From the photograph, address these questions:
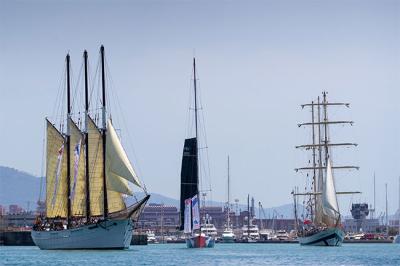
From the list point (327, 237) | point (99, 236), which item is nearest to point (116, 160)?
point (99, 236)

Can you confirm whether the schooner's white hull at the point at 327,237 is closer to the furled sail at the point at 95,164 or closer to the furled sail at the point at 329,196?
the furled sail at the point at 329,196

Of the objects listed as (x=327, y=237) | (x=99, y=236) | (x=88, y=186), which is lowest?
(x=99, y=236)

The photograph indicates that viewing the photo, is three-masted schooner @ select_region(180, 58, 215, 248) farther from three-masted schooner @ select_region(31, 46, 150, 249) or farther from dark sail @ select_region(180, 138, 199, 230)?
three-masted schooner @ select_region(31, 46, 150, 249)

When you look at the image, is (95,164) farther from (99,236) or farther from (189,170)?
(189,170)

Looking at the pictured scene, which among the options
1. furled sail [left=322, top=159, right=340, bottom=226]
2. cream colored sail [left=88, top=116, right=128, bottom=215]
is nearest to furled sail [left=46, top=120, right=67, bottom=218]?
cream colored sail [left=88, top=116, right=128, bottom=215]

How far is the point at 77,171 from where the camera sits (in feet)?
353

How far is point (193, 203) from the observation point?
11256cm

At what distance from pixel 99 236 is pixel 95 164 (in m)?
7.18

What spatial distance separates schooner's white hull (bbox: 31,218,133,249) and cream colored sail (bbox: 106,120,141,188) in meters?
5.81

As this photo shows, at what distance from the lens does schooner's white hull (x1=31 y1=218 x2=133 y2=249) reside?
106m

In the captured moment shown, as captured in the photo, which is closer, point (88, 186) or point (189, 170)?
point (88, 186)

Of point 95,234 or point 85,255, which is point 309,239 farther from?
point 85,255

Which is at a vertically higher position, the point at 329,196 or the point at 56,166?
the point at 56,166

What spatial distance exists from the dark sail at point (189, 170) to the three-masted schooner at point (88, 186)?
20.5 feet
